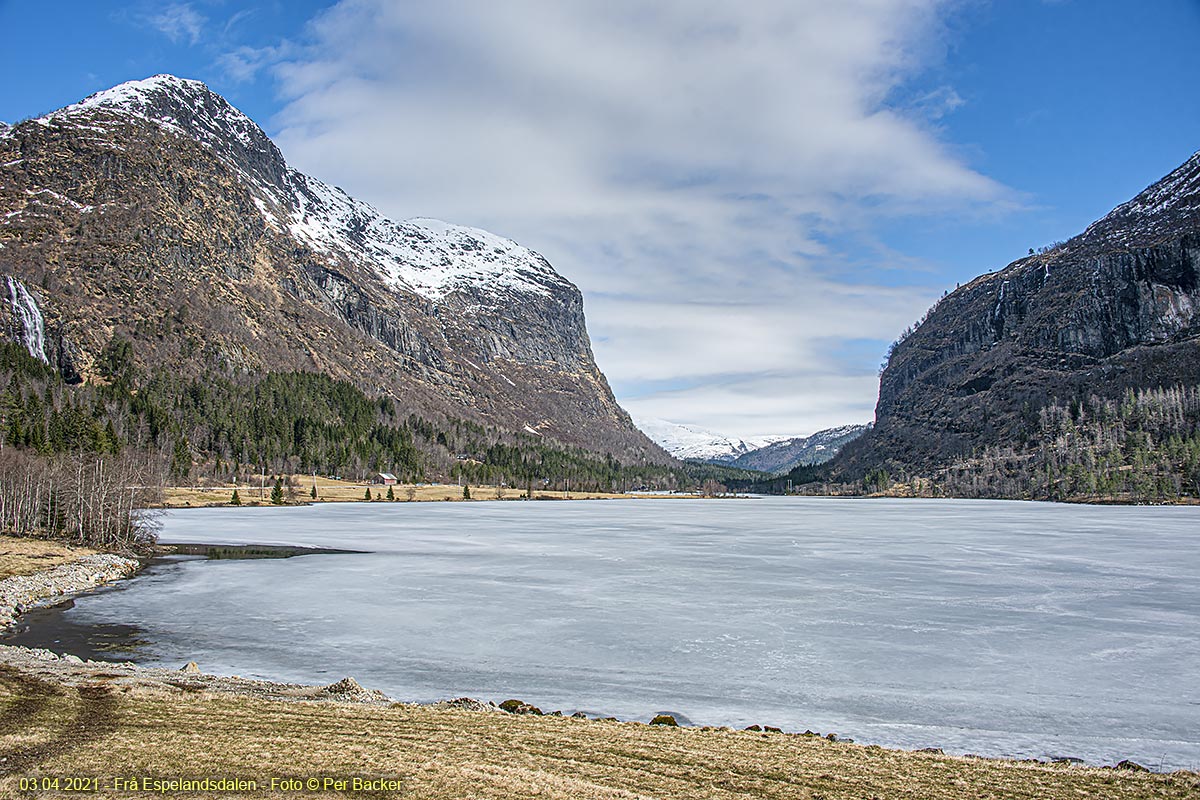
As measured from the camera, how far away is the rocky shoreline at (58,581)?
29641 millimetres

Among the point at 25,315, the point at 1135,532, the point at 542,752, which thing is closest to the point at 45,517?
the point at 542,752

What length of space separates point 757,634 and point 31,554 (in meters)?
42.5

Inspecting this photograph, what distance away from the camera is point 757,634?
24438mm

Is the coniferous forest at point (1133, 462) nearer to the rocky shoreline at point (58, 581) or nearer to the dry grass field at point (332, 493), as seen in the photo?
the dry grass field at point (332, 493)

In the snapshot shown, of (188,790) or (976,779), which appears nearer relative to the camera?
(188,790)

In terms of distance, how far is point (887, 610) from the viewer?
28484 mm

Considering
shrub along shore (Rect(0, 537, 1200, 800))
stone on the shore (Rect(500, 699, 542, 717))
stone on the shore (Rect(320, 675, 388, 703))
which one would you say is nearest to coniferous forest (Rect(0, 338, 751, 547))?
stone on the shore (Rect(320, 675, 388, 703))

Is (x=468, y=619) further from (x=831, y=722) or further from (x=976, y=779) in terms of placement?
(x=976, y=779)

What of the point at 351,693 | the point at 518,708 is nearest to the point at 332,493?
the point at 351,693

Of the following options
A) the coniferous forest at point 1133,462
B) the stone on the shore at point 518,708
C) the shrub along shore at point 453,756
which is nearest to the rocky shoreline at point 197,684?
the stone on the shore at point 518,708

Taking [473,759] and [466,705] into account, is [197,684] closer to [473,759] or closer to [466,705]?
[466,705]

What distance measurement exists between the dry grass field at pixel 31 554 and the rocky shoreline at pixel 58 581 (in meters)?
0.75

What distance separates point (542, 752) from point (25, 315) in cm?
19157

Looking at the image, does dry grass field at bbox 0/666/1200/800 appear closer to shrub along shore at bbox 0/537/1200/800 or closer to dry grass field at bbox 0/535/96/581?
shrub along shore at bbox 0/537/1200/800
